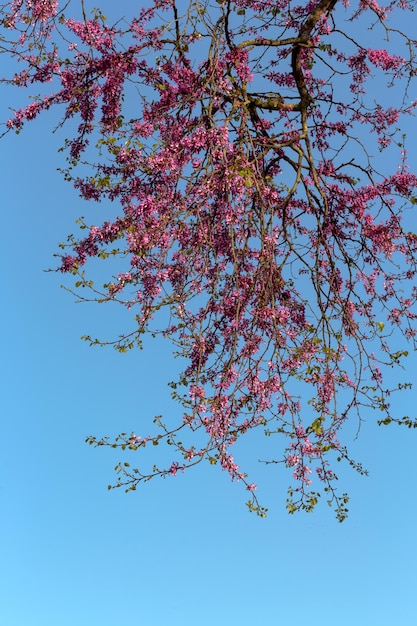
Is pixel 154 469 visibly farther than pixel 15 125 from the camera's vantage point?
No

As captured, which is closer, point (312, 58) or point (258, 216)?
point (258, 216)

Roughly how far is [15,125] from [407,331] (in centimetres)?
437

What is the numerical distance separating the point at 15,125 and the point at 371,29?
4039 mm

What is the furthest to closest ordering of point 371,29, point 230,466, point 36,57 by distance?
point 371,29, point 36,57, point 230,466

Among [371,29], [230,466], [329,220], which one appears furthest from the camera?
[371,29]

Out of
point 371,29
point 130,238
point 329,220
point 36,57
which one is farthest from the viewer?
point 371,29

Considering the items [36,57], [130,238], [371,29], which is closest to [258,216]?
[130,238]

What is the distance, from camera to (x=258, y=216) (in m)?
5.93

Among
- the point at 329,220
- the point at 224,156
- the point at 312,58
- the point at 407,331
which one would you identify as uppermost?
the point at 312,58

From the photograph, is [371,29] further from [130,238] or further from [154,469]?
[154,469]

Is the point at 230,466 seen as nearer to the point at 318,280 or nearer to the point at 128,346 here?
the point at 128,346

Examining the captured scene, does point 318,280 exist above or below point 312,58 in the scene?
below

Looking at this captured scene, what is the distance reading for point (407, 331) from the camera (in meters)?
7.23

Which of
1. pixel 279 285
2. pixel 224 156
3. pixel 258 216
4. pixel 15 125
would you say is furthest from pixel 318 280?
pixel 15 125
